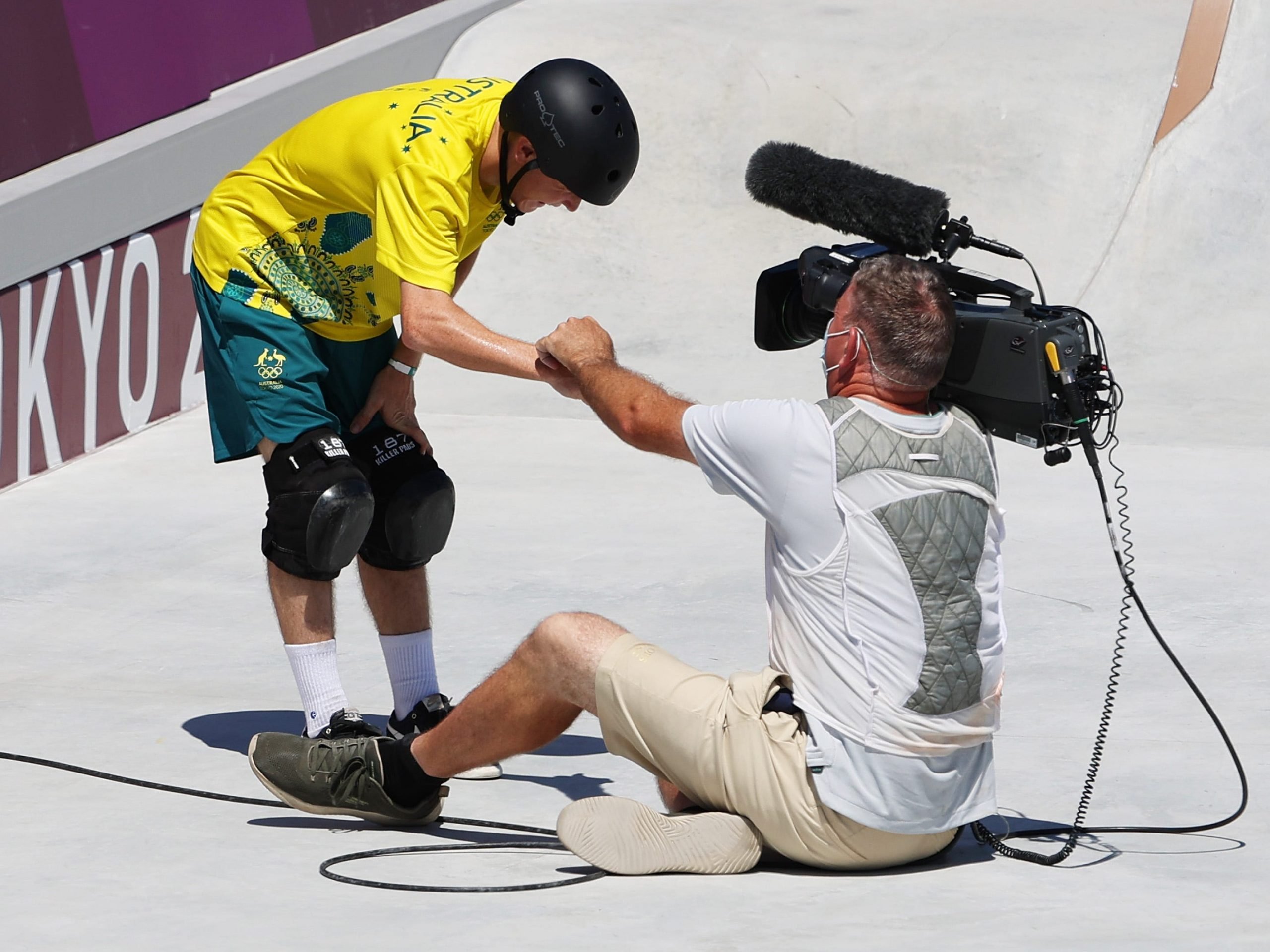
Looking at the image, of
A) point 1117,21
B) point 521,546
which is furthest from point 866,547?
point 1117,21

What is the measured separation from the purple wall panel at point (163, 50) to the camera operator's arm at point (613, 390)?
16.3ft

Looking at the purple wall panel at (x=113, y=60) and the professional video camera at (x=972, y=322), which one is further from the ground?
the purple wall panel at (x=113, y=60)

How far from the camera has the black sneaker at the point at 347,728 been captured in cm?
385

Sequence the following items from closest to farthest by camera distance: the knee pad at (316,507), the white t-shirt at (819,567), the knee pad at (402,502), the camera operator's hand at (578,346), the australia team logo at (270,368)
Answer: the white t-shirt at (819,567) → the camera operator's hand at (578,346) → the knee pad at (316,507) → the australia team logo at (270,368) → the knee pad at (402,502)

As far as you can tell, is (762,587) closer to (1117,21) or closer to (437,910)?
(437,910)

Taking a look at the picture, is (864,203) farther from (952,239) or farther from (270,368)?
(270,368)

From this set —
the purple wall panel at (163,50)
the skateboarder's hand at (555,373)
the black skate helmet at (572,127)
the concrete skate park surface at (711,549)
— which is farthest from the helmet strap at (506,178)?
the purple wall panel at (163,50)

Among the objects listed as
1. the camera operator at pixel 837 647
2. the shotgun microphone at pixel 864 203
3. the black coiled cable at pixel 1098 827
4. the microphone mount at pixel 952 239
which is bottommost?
the black coiled cable at pixel 1098 827

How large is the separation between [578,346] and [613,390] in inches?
6.0

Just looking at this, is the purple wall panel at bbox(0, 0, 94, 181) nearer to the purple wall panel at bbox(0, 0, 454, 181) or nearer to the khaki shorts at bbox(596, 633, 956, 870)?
the purple wall panel at bbox(0, 0, 454, 181)

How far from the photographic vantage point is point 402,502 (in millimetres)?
4094

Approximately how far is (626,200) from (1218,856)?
696 centimetres

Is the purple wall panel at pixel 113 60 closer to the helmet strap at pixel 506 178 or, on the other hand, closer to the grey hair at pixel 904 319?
the helmet strap at pixel 506 178

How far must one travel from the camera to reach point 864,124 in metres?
9.84
